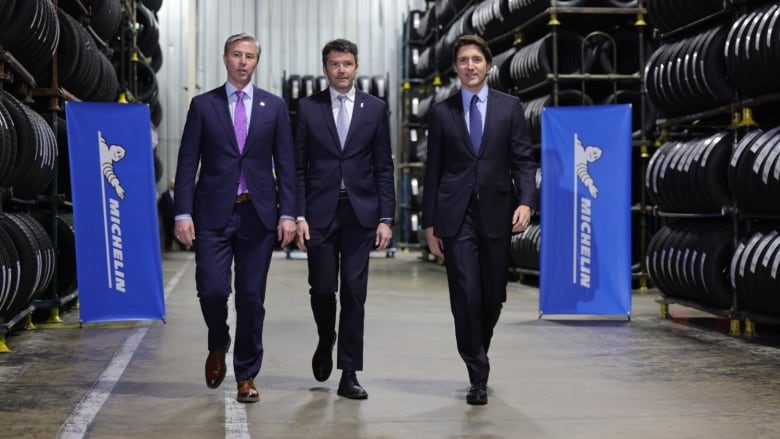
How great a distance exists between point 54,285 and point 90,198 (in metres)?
1.11

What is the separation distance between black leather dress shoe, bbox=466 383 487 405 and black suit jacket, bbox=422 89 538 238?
2.53ft

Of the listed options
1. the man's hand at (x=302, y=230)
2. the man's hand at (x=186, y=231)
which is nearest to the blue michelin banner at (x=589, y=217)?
the man's hand at (x=302, y=230)

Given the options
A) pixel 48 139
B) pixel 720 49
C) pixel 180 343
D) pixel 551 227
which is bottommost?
pixel 180 343

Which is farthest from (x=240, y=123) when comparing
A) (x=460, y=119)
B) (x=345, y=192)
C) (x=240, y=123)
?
(x=460, y=119)

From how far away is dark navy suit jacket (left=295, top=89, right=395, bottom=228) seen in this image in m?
6.00

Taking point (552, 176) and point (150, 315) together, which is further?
point (552, 176)

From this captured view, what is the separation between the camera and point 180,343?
8.70 m

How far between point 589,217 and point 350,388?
15.0 feet

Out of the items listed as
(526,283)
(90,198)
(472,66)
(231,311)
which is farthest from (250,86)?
(526,283)

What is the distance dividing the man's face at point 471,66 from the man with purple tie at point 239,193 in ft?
3.11

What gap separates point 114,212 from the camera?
9492mm

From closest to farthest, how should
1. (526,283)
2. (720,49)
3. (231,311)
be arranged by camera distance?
(720,49) < (231,311) < (526,283)

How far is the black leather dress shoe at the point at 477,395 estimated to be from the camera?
588 centimetres

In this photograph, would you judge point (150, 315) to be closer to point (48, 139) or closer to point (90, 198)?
point (90, 198)
